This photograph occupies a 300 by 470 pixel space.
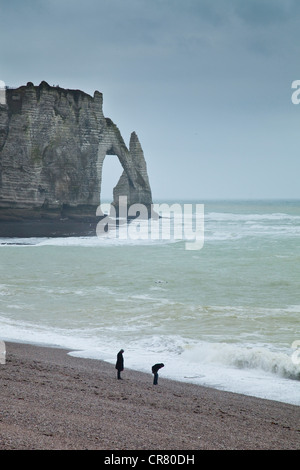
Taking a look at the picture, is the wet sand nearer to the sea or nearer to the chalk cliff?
the sea

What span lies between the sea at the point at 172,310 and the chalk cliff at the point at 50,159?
466 inches

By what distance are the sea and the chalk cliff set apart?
38.8ft

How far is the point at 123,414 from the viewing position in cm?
760

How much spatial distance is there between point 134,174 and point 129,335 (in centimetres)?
5004

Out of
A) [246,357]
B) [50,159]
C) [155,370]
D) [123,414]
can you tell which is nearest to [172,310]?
[246,357]

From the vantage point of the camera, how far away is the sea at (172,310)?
1181cm

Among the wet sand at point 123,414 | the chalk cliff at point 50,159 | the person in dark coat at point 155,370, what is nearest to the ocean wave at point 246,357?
the wet sand at point 123,414

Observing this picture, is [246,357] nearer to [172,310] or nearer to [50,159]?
[172,310]

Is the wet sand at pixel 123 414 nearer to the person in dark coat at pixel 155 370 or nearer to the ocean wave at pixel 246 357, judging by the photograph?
the person in dark coat at pixel 155 370

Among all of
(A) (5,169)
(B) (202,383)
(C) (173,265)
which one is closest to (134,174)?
(A) (5,169)

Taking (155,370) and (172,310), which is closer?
(155,370)

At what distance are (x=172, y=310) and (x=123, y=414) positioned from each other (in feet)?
33.4

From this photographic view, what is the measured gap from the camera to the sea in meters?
11.8
